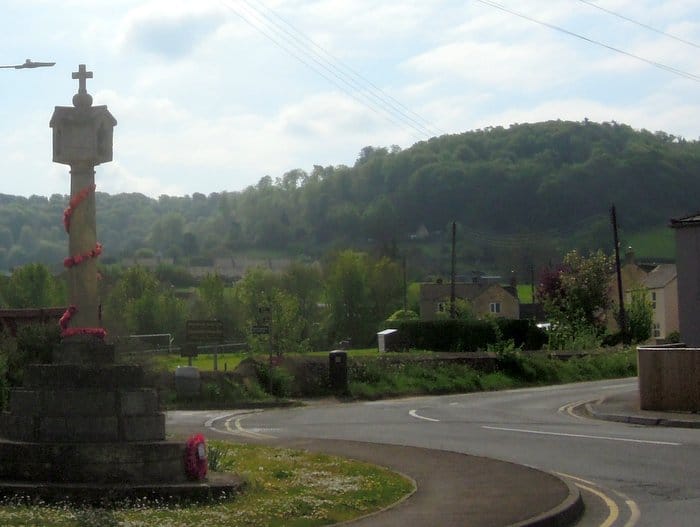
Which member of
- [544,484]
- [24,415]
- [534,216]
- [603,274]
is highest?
[534,216]

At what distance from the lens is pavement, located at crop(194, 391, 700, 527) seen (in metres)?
11.5

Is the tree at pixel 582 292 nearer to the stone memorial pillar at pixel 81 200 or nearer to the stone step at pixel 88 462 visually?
the stone memorial pillar at pixel 81 200

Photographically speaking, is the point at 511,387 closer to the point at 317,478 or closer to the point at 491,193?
the point at 317,478

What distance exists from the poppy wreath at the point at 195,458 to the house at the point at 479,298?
3596 inches

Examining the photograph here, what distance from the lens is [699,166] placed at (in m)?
113

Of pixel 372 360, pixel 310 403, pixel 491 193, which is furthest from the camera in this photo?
pixel 491 193

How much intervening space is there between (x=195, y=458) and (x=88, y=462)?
1215 millimetres

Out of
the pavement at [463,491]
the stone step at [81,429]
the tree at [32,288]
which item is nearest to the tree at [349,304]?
the tree at [32,288]

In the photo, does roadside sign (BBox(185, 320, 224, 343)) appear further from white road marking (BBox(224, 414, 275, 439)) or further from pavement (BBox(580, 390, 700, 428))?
pavement (BBox(580, 390, 700, 428))

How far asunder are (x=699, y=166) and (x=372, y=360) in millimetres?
82680

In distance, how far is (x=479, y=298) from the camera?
106438 mm

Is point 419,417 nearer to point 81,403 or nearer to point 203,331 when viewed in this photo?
point 203,331

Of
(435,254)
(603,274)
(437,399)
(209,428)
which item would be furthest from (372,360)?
(435,254)

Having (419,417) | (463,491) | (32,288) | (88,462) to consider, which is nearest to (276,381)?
(419,417)
